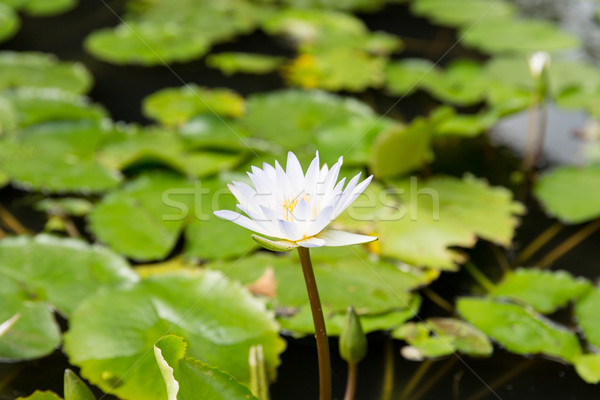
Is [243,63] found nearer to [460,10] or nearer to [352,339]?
[460,10]

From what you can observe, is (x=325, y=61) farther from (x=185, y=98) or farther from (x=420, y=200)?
(x=420, y=200)

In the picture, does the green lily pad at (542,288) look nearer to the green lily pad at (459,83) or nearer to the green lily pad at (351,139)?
the green lily pad at (351,139)

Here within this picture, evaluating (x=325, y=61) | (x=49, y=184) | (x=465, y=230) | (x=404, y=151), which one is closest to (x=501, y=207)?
(x=465, y=230)

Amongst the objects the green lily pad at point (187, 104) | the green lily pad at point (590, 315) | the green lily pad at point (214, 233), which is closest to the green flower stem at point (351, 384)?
the green lily pad at point (214, 233)

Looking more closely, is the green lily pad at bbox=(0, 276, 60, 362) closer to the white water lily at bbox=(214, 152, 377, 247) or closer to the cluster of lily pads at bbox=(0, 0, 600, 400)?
the cluster of lily pads at bbox=(0, 0, 600, 400)

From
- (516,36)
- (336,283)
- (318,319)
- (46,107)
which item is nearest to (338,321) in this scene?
(336,283)

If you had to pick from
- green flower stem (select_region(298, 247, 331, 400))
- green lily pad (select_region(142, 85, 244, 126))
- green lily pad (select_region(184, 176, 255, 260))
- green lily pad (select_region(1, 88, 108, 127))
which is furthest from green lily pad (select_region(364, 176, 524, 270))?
green lily pad (select_region(1, 88, 108, 127))
